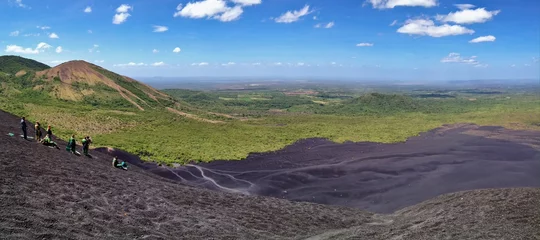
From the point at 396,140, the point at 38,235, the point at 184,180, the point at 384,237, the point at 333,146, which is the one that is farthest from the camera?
the point at 396,140

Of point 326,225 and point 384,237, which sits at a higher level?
point 384,237

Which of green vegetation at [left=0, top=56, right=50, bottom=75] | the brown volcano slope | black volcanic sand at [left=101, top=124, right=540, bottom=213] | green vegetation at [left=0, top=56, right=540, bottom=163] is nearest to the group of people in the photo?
black volcanic sand at [left=101, top=124, right=540, bottom=213]

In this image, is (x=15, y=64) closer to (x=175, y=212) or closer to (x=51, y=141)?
(x=51, y=141)

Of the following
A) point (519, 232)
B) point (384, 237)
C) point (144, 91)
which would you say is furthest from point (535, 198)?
point (144, 91)

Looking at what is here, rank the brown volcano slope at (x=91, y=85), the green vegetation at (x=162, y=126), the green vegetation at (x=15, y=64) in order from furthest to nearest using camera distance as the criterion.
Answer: the green vegetation at (x=15, y=64) < the brown volcano slope at (x=91, y=85) < the green vegetation at (x=162, y=126)

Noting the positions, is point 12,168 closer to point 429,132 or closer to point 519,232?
point 519,232

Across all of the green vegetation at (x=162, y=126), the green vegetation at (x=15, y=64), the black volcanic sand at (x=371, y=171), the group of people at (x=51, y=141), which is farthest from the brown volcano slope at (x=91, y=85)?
the group of people at (x=51, y=141)

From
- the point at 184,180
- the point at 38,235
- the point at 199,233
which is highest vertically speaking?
the point at 38,235

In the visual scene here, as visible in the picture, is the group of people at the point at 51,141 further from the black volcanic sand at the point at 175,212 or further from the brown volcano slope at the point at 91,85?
the brown volcano slope at the point at 91,85
